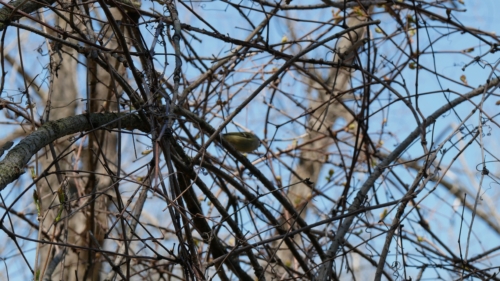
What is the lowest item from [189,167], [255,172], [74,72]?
[189,167]

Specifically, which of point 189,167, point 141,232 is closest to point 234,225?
point 189,167

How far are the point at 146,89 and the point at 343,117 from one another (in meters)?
4.52

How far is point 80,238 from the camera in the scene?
3697mm

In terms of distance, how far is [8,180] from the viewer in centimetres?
147

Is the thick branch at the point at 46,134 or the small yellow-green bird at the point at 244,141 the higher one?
the small yellow-green bird at the point at 244,141

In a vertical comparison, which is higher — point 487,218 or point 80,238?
point 487,218

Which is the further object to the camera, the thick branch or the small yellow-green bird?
the small yellow-green bird

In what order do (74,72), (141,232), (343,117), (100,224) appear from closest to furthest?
(100,224) → (74,72) → (343,117) → (141,232)

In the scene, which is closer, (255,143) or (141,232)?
(255,143)

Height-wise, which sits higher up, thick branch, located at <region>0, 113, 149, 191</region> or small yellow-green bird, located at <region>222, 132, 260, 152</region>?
small yellow-green bird, located at <region>222, 132, 260, 152</region>

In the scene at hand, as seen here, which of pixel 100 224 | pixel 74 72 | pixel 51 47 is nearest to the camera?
pixel 51 47

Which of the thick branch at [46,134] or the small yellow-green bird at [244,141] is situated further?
the small yellow-green bird at [244,141]

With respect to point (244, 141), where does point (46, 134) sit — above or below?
below

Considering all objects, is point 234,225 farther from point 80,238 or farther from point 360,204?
point 80,238
